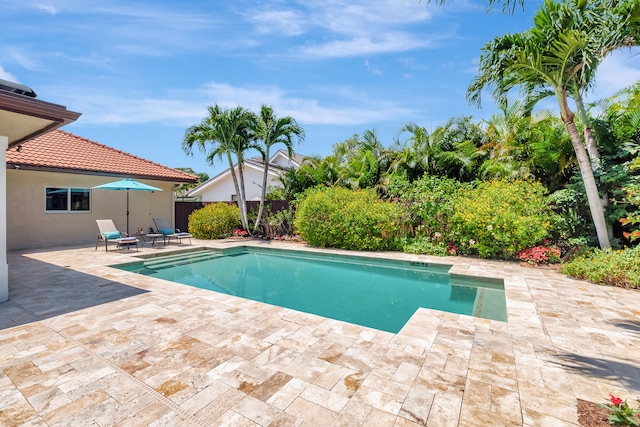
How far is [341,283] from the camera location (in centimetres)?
888

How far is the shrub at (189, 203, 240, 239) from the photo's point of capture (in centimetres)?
1608

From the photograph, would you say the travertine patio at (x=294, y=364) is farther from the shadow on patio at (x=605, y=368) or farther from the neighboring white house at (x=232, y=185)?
the neighboring white house at (x=232, y=185)

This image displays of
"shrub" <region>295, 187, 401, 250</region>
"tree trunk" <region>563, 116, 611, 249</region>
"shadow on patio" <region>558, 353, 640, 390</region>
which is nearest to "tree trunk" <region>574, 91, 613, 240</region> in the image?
"tree trunk" <region>563, 116, 611, 249</region>

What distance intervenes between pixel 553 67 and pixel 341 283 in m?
8.35

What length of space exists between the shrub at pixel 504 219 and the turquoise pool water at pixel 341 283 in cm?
195

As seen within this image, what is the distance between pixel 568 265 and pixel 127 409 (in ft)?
32.5

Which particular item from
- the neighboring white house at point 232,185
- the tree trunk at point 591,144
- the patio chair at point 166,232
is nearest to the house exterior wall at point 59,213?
the patio chair at point 166,232

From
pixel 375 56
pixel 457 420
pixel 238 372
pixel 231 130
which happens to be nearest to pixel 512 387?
pixel 457 420

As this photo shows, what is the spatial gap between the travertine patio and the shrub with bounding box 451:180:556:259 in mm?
3569

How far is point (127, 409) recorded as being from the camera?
9.54ft

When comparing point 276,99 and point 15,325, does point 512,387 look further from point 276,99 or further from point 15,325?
point 276,99

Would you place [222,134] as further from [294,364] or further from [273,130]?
[294,364]

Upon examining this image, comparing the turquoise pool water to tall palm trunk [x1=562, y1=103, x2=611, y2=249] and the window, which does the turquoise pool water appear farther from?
the window

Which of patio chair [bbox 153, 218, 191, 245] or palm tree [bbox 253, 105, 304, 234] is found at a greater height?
palm tree [bbox 253, 105, 304, 234]
